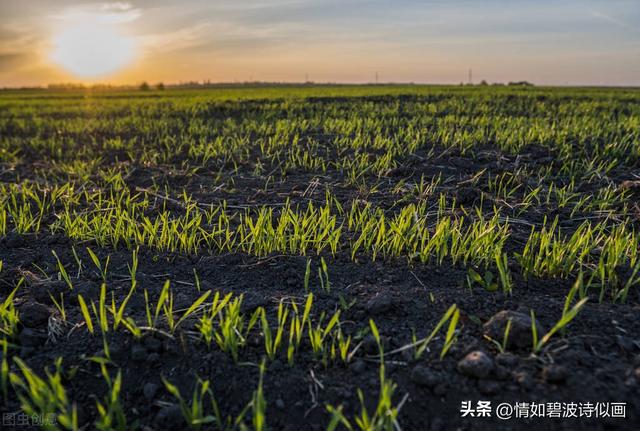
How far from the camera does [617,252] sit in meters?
2.02

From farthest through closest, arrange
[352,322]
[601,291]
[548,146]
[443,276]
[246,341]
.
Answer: [548,146] < [443,276] < [601,291] < [352,322] < [246,341]

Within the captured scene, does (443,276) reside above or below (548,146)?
below

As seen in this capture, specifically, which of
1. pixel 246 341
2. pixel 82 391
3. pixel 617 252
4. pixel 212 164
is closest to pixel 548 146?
pixel 617 252

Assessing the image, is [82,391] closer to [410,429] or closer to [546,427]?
[410,429]

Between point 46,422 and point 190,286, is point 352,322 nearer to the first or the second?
point 190,286

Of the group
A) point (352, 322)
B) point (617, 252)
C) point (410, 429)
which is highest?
point (617, 252)

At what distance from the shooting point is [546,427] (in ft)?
4.12

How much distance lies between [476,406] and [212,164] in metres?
4.17

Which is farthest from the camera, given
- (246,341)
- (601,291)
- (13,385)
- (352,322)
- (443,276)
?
(443,276)

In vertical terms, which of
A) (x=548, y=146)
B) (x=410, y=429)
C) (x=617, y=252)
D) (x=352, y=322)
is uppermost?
(x=548, y=146)

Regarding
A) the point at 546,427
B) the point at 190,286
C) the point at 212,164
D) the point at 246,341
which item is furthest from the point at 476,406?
the point at 212,164

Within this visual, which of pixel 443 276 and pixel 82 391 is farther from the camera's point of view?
pixel 443 276

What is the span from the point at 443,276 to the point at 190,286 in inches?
47.4

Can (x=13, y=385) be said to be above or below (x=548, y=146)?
below
